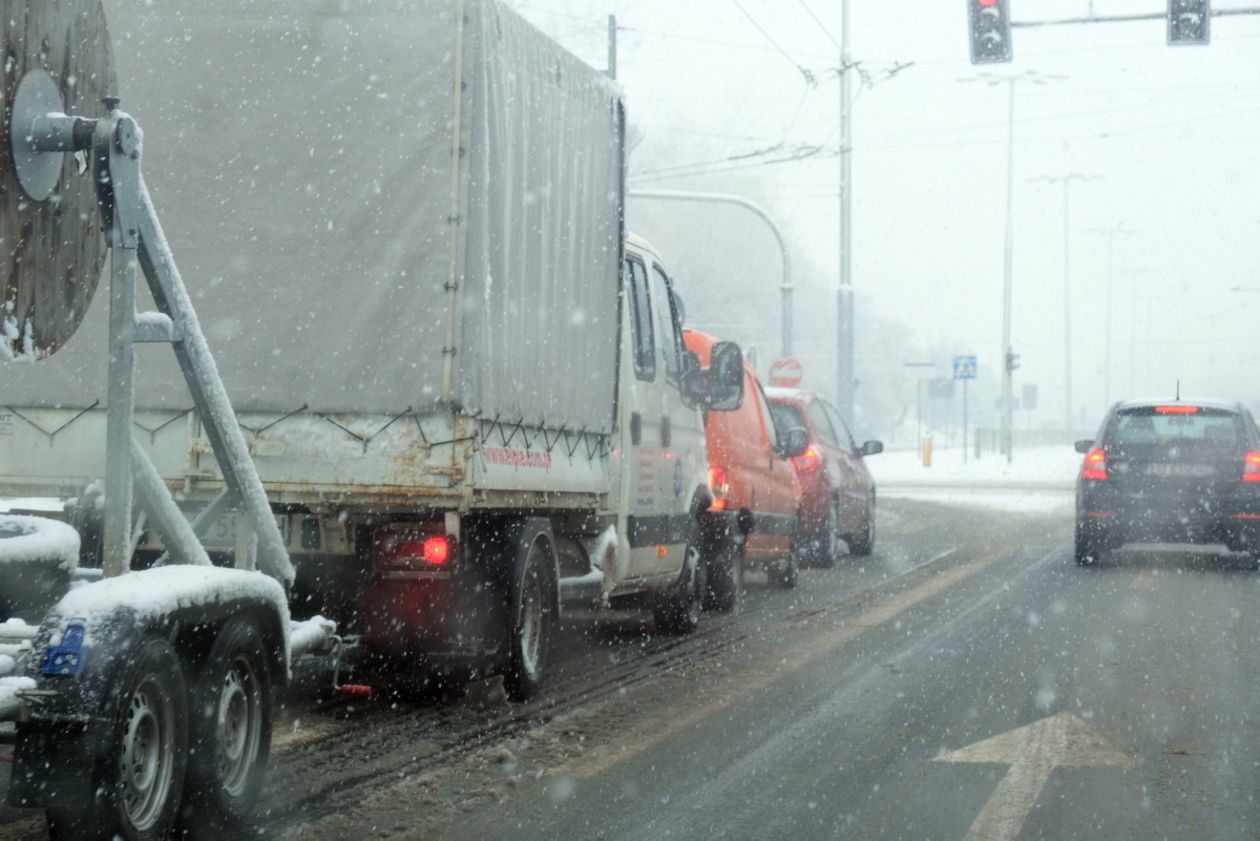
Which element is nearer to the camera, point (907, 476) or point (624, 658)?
point (624, 658)

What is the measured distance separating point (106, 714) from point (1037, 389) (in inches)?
2199

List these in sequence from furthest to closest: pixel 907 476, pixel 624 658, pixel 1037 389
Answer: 1. pixel 1037 389
2. pixel 907 476
3. pixel 624 658

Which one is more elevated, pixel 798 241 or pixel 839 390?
pixel 798 241

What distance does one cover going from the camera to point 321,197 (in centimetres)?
718

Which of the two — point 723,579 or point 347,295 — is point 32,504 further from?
point 723,579

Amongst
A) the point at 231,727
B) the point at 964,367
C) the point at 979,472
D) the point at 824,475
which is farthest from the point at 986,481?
the point at 231,727

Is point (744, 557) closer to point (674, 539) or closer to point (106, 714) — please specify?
point (674, 539)

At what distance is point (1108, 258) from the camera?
94188 millimetres

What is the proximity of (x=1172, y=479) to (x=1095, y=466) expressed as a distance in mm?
764

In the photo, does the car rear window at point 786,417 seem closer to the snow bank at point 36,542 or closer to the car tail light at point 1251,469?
the car tail light at point 1251,469

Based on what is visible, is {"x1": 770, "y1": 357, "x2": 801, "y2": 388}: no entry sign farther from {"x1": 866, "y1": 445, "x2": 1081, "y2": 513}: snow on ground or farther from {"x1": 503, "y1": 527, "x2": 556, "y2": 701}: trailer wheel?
{"x1": 503, "y1": 527, "x2": 556, "y2": 701}: trailer wheel

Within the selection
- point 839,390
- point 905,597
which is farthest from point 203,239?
point 839,390

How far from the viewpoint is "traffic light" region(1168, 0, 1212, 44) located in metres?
19.1

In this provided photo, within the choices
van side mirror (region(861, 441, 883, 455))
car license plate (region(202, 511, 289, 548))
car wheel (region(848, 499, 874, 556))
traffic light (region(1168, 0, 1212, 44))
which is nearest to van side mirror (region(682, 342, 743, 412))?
car license plate (region(202, 511, 289, 548))
